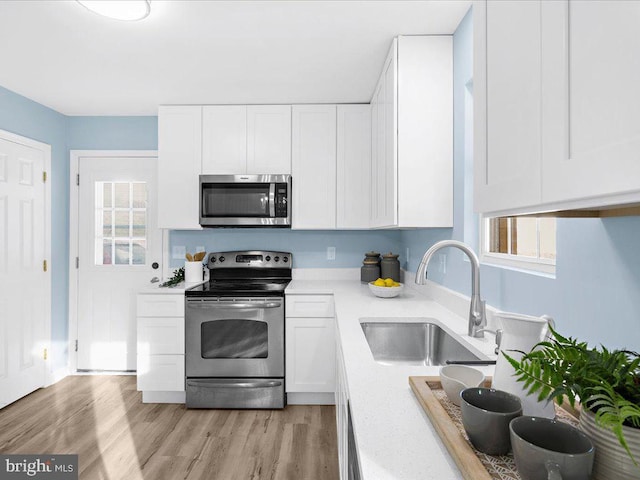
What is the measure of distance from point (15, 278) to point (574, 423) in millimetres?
3619

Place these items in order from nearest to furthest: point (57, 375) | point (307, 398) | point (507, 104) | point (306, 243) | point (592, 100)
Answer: point (592, 100) → point (507, 104) → point (307, 398) → point (57, 375) → point (306, 243)

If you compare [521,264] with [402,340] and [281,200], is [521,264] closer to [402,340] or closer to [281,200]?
[402,340]

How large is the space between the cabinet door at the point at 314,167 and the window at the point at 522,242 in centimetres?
152

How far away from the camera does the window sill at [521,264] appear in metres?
1.35

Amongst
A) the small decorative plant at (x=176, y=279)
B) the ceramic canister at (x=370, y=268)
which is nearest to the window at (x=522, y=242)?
the ceramic canister at (x=370, y=268)

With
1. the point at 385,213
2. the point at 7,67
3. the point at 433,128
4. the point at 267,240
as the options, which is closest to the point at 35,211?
the point at 7,67

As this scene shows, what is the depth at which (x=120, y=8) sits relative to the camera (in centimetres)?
177

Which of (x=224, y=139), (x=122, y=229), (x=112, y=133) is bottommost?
(x=122, y=229)

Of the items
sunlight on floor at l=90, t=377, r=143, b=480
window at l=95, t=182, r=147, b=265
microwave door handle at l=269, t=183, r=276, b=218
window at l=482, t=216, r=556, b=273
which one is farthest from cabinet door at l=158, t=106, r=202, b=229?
window at l=482, t=216, r=556, b=273

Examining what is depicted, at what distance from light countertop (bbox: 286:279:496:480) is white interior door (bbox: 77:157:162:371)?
8.12ft

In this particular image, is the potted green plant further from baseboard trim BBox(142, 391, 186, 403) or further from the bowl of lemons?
baseboard trim BBox(142, 391, 186, 403)

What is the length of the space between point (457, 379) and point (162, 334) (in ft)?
8.03

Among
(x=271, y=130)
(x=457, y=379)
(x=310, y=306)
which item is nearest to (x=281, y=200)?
(x=271, y=130)

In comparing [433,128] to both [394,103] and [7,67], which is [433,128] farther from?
[7,67]
